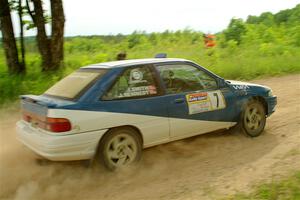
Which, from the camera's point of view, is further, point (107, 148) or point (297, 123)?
point (297, 123)

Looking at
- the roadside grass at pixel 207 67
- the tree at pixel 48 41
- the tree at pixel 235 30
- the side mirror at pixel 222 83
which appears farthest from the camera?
the tree at pixel 235 30

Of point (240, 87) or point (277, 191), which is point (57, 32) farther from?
point (277, 191)

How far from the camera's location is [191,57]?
679 inches

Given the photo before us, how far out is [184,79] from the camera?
6160mm

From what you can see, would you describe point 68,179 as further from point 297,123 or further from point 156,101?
point 297,123

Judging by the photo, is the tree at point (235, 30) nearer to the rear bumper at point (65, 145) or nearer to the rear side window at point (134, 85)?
the rear side window at point (134, 85)

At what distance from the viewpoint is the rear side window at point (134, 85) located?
545 cm

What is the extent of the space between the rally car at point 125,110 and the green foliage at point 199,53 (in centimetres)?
535

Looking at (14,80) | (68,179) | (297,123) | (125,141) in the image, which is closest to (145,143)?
(125,141)

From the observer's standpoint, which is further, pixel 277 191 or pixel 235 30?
pixel 235 30

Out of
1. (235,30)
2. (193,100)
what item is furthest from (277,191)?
(235,30)

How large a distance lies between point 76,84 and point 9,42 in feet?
24.6

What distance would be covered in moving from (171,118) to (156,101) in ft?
1.14

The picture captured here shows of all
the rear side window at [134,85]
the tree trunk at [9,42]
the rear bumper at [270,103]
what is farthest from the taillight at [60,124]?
the tree trunk at [9,42]
